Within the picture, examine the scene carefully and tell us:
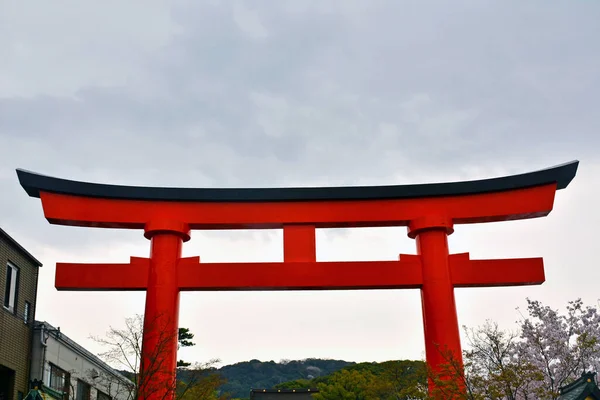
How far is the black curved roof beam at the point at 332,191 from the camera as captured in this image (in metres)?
14.2

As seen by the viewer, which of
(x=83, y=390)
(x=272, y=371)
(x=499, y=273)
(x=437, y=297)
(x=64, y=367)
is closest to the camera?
(x=437, y=297)

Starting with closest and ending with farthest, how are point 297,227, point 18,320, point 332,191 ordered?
point 297,227, point 332,191, point 18,320

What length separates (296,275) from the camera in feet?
44.7

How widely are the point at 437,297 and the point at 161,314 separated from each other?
18.5ft

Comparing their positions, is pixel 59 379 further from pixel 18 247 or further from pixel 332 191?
pixel 332 191

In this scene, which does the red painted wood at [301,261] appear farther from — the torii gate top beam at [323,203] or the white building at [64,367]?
the white building at [64,367]

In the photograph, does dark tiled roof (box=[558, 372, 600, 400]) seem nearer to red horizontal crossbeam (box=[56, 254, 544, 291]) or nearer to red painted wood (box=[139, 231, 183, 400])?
red horizontal crossbeam (box=[56, 254, 544, 291])

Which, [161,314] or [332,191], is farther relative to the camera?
[332,191]

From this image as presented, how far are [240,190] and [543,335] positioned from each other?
13.9m

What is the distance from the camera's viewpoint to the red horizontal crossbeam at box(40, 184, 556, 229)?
14102mm

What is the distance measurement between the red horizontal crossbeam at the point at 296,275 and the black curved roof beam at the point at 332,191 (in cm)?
144

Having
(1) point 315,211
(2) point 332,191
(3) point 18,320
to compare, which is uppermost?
(2) point 332,191

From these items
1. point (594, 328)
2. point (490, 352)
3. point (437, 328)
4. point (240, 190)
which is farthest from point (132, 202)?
point (594, 328)

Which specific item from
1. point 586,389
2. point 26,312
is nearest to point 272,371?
point 26,312
